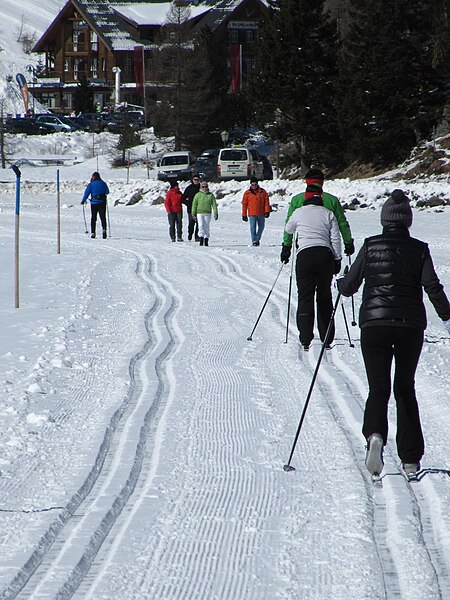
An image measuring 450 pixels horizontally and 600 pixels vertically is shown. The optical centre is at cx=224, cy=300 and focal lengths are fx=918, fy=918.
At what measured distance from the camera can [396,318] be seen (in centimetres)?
502

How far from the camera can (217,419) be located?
644cm

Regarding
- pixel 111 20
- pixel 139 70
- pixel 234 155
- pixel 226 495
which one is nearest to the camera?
pixel 226 495

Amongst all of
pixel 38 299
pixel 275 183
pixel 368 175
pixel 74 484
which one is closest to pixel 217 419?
pixel 74 484

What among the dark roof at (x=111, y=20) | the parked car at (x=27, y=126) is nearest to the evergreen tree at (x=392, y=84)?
the parked car at (x=27, y=126)

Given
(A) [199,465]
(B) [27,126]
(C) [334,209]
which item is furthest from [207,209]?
(B) [27,126]

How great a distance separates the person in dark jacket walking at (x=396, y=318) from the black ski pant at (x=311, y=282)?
3.53m

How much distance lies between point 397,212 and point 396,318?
0.61 meters

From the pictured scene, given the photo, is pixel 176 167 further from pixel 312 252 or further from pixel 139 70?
pixel 312 252

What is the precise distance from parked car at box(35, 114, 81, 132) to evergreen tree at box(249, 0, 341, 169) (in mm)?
30273

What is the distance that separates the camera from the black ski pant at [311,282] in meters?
8.77

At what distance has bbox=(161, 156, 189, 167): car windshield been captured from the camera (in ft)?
135

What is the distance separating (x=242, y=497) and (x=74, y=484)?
943mm

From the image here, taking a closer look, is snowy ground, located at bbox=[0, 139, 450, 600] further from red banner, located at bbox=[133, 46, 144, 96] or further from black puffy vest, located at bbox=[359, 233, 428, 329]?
red banner, located at bbox=[133, 46, 144, 96]

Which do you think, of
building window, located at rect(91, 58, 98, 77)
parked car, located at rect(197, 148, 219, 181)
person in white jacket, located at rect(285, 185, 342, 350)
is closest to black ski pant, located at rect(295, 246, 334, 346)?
person in white jacket, located at rect(285, 185, 342, 350)
